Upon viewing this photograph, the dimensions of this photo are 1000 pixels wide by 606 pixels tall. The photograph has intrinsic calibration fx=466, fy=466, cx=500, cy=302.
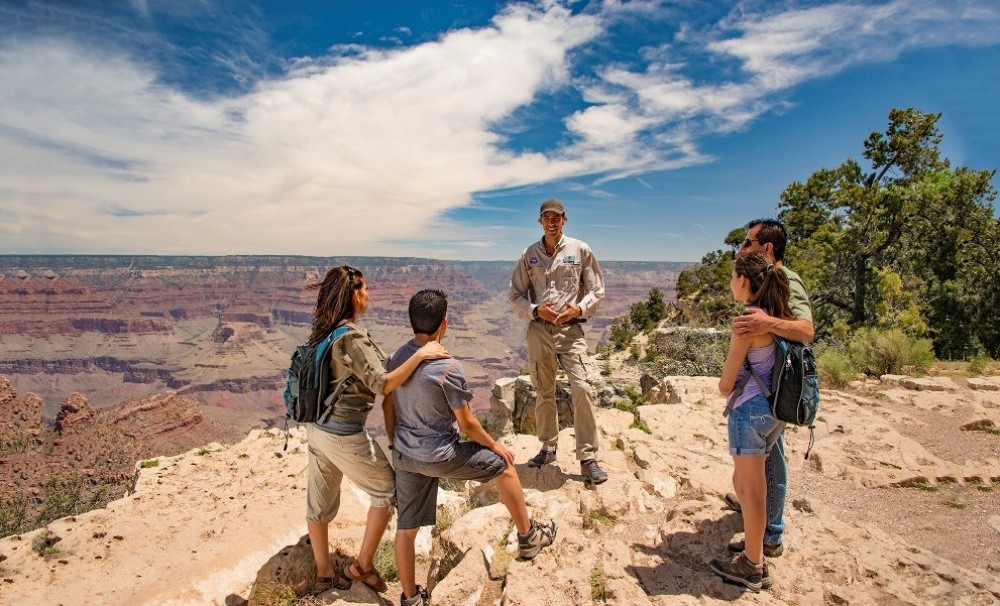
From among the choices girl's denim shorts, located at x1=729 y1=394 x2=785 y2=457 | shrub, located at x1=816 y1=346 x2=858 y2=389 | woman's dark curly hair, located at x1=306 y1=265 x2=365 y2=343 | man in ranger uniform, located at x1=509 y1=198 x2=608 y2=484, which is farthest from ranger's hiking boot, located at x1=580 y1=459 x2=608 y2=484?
shrub, located at x1=816 y1=346 x2=858 y2=389

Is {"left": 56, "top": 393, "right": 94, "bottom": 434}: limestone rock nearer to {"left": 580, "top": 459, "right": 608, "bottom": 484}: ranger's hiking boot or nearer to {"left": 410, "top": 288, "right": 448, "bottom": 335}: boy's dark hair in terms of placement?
{"left": 580, "top": 459, "right": 608, "bottom": 484}: ranger's hiking boot

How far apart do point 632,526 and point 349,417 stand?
2151 mm

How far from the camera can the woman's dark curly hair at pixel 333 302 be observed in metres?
2.71

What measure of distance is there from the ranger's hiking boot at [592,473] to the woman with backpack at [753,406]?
4.55 ft

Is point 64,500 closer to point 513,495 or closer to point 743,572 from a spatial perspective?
point 513,495

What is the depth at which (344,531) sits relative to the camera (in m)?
4.19

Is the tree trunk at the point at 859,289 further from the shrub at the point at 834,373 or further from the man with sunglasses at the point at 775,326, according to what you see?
the man with sunglasses at the point at 775,326

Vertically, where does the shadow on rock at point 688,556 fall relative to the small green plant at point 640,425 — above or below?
above

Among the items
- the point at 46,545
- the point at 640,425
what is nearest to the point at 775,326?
the point at 640,425

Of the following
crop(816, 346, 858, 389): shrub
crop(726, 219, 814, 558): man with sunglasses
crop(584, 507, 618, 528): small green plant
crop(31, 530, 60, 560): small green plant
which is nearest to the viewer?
crop(726, 219, 814, 558): man with sunglasses

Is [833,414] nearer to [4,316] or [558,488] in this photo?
[558,488]

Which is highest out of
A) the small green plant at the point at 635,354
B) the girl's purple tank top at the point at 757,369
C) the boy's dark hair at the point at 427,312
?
the boy's dark hair at the point at 427,312

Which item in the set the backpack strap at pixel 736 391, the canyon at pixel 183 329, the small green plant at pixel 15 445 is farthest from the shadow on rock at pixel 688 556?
the canyon at pixel 183 329

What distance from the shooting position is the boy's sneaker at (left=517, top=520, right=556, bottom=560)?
2.88 m
